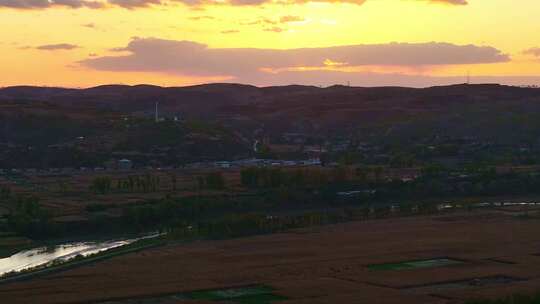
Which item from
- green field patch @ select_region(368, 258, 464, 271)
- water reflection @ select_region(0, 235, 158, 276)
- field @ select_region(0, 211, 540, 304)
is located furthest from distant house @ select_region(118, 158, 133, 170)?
green field patch @ select_region(368, 258, 464, 271)

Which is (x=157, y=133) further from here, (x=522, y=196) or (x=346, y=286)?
(x=346, y=286)

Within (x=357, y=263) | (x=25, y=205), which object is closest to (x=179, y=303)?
(x=357, y=263)

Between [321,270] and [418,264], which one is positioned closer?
[321,270]

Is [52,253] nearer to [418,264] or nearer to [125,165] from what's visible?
[418,264]

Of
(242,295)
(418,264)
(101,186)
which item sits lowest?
(418,264)

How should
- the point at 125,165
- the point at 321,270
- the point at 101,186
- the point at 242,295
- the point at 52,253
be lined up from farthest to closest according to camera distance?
1. the point at 125,165
2. the point at 101,186
3. the point at 52,253
4. the point at 321,270
5. the point at 242,295

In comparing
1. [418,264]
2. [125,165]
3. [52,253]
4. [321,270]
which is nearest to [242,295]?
[321,270]

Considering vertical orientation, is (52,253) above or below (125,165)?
below
